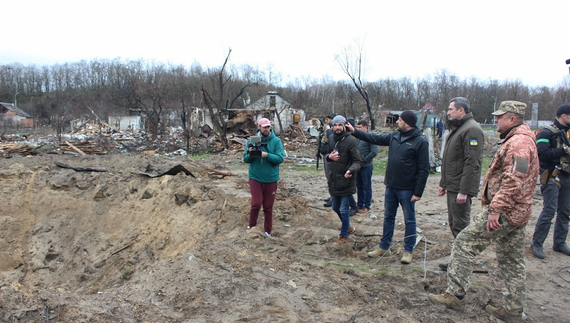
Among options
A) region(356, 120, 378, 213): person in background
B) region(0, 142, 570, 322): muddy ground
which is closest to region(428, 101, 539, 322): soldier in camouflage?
region(0, 142, 570, 322): muddy ground

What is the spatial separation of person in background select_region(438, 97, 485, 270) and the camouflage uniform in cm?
44

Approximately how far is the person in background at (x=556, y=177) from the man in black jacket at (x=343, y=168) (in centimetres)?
237

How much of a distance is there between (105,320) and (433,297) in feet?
9.33

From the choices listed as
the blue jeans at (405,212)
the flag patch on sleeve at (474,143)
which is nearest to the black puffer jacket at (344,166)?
the blue jeans at (405,212)

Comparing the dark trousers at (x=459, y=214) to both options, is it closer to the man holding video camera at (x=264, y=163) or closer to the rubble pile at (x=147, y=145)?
the man holding video camera at (x=264, y=163)

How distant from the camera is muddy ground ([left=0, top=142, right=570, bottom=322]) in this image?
10.7 feet

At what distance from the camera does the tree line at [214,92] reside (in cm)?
4219

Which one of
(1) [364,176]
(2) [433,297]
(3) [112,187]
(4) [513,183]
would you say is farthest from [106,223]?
(4) [513,183]

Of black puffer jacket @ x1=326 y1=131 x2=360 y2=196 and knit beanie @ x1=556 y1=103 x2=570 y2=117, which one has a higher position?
knit beanie @ x1=556 y1=103 x2=570 y2=117

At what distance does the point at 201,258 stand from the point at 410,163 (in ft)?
8.89

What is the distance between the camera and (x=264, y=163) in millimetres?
5547

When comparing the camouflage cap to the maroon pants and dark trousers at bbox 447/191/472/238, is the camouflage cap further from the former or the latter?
the maroon pants

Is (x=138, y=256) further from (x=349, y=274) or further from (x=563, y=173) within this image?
(x=563, y=173)

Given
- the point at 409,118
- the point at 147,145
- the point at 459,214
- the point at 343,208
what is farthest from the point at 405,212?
the point at 147,145
